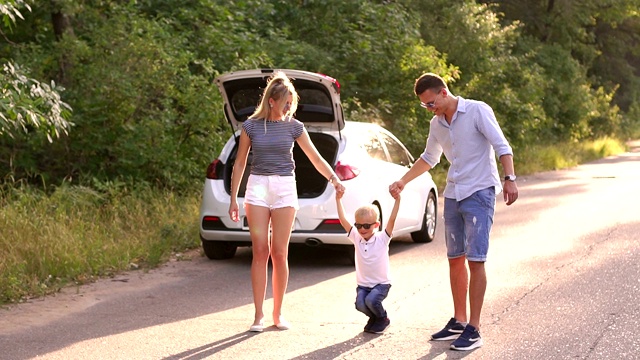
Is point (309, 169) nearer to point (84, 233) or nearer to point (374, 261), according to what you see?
point (84, 233)

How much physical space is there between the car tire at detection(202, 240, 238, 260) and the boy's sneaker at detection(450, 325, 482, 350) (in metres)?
4.94

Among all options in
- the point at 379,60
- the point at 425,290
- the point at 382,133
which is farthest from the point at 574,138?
the point at 425,290

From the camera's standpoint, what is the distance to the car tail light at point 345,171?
38.4 ft

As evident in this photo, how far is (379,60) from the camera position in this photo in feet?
76.2

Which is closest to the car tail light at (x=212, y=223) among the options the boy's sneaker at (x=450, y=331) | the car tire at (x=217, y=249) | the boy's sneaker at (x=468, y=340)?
the car tire at (x=217, y=249)

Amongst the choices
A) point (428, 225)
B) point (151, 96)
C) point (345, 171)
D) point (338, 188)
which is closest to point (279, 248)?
point (338, 188)

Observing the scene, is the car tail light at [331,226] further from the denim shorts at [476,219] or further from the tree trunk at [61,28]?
the tree trunk at [61,28]

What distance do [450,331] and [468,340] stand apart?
38cm

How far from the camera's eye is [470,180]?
310 inches

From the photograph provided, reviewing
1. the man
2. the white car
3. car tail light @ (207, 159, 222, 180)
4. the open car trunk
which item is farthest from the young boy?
car tail light @ (207, 159, 222, 180)

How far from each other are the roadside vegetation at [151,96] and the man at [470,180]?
4015 mm

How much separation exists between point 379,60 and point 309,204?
39.0 feet

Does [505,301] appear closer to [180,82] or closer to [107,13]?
[180,82]

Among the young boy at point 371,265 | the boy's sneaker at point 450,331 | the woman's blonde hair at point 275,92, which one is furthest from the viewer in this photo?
the woman's blonde hair at point 275,92
